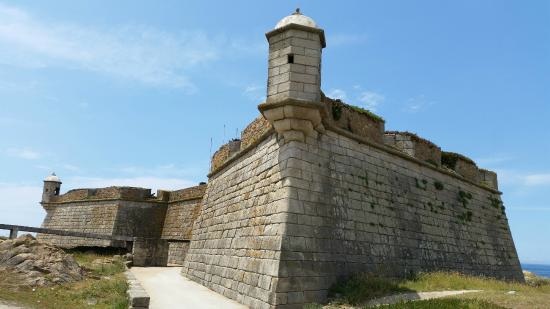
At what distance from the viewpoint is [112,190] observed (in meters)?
27.9

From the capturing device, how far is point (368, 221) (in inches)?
434

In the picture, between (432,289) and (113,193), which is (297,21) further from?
(113,193)

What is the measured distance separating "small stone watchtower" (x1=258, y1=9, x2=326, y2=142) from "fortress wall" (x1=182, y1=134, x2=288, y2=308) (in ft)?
3.25

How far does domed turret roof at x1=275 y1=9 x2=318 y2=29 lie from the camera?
1000cm

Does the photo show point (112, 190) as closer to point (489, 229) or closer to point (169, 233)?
point (169, 233)

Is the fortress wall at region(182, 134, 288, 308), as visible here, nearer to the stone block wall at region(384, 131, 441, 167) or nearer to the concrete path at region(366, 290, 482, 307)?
the concrete path at region(366, 290, 482, 307)

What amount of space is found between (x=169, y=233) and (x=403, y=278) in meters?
18.0

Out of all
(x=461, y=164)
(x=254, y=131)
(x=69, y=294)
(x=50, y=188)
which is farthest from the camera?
(x=50, y=188)

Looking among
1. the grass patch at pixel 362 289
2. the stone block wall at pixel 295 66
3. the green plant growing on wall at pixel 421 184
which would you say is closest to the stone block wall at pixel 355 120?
the stone block wall at pixel 295 66

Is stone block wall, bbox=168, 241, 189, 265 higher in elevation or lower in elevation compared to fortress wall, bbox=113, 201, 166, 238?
lower

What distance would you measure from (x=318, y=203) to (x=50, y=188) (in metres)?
30.1

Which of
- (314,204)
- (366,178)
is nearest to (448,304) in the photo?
(314,204)

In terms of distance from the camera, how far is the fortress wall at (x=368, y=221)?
8906 millimetres

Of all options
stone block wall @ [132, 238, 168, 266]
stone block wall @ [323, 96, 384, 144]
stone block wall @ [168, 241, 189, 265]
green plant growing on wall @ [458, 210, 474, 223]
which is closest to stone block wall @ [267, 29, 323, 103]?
stone block wall @ [323, 96, 384, 144]
